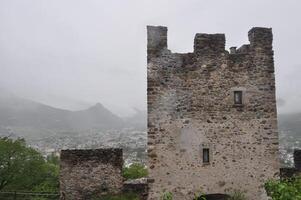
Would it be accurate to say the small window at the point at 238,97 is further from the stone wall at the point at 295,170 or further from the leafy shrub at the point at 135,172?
the leafy shrub at the point at 135,172

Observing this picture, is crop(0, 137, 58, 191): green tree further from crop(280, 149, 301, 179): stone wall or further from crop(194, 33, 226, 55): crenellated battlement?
crop(194, 33, 226, 55): crenellated battlement

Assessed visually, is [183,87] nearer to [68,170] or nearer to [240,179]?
[240,179]

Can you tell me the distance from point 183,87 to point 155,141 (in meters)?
2.23

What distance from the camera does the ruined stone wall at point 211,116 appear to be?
51.6 feet

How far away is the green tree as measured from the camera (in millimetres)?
27812

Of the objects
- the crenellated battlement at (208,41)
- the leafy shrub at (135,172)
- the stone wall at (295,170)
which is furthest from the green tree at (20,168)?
the crenellated battlement at (208,41)

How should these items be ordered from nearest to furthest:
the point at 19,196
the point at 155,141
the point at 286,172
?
1. the point at 155,141
2. the point at 286,172
3. the point at 19,196

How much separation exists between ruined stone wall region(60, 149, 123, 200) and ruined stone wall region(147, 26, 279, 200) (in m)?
5.55

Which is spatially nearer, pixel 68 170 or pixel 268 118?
pixel 268 118

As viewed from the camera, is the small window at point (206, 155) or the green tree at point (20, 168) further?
the green tree at point (20, 168)

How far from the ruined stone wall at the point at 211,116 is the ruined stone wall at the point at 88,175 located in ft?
18.2

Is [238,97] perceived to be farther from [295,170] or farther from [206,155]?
[295,170]

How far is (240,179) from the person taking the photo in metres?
15.9

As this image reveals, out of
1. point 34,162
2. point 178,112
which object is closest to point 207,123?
point 178,112
